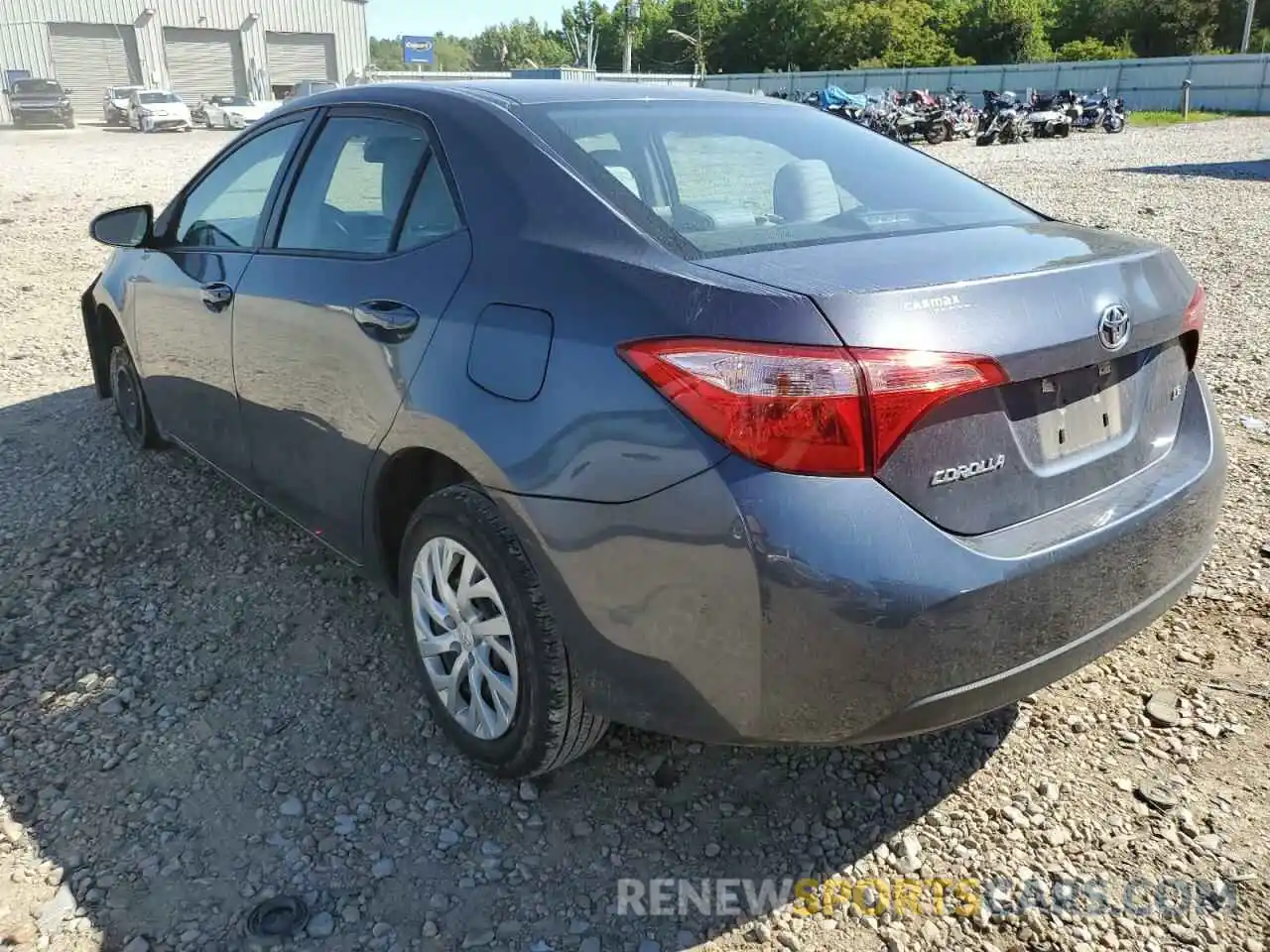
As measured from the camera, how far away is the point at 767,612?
1.90m

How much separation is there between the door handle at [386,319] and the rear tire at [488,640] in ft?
1.37

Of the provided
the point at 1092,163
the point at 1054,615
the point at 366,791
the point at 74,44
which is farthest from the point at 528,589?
the point at 74,44

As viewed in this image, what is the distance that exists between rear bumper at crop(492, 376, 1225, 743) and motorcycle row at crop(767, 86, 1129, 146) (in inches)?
1000

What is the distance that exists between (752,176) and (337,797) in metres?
1.98

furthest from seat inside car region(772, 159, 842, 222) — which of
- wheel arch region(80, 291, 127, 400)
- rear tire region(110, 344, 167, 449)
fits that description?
wheel arch region(80, 291, 127, 400)

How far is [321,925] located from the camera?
223cm

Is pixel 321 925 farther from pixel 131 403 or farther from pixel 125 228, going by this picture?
pixel 131 403

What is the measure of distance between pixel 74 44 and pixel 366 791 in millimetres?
58037

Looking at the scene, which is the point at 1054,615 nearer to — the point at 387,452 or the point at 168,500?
the point at 387,452

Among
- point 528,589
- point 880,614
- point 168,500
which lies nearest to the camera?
point 880,614

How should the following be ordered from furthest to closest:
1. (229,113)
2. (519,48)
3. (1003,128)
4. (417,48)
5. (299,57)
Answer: (519,48)
(417,48)
(299,57)
(229,113)
(1003,128)

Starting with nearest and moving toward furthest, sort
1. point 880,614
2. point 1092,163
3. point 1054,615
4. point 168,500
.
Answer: point 880,614 < point 1054,615 < point 168,500 < point 1092,163

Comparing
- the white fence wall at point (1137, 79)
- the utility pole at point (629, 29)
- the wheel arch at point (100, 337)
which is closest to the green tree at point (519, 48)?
the utility pole at point (629, 29)

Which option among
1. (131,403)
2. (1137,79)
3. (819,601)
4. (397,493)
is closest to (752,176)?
(397,493)
